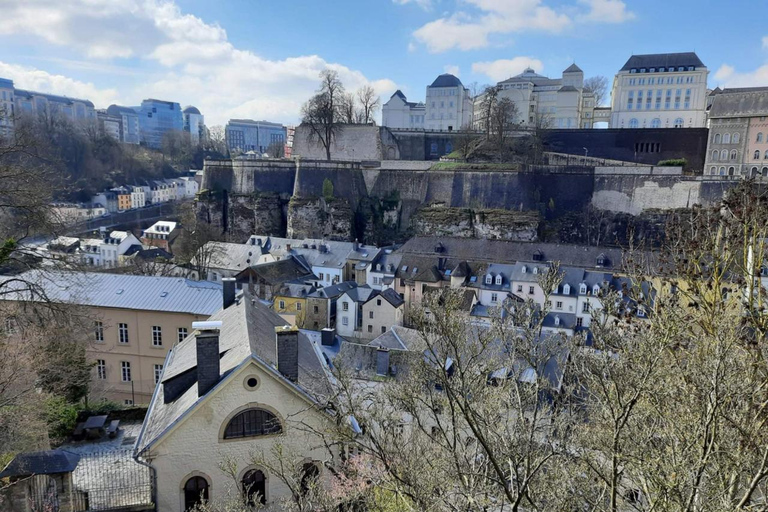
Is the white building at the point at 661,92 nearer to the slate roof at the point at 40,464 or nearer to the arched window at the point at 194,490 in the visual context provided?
the arched window at the point at 194,490

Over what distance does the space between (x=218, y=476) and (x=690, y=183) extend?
3955cm

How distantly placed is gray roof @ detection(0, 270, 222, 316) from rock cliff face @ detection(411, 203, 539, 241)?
82.4 ft

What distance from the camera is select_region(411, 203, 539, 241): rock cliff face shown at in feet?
125

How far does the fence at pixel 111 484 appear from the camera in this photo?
9.34 m

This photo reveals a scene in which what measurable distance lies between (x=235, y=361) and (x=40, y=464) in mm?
3677

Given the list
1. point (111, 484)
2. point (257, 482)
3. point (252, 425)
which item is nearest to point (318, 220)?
point (111, 484)

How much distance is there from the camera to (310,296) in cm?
2925

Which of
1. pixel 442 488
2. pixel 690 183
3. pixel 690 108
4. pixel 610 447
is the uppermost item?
pixel 690 108

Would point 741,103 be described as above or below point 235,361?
above

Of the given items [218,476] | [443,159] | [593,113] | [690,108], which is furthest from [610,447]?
[593,113]

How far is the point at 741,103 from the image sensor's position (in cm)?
3994

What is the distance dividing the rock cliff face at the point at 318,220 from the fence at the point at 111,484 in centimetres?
3058

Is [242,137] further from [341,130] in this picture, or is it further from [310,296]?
[310,296]

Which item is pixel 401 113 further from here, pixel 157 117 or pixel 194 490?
pixel 157 117
